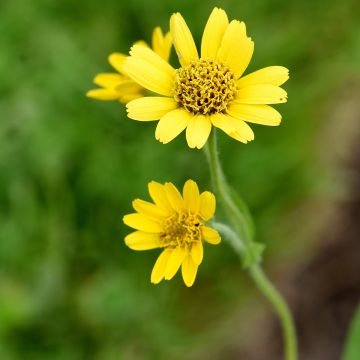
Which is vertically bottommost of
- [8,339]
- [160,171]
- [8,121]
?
[8,339]

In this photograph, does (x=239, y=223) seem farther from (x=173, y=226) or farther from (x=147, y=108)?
(x=147, y=108)

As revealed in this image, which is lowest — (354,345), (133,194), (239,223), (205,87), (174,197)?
(354,345)

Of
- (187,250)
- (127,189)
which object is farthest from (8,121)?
(187,250)

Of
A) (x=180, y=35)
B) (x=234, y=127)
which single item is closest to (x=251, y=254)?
(x=234, y=127)

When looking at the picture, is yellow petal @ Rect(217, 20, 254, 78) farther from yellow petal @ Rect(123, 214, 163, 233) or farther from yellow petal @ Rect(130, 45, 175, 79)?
yellow petal @ Rect(123, 214, 163, 233)

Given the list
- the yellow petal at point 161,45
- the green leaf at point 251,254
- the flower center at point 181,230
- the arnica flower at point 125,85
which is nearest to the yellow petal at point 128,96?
the arnica flower at point 125,85

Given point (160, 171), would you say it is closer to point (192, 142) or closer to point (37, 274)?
point (37, 274)

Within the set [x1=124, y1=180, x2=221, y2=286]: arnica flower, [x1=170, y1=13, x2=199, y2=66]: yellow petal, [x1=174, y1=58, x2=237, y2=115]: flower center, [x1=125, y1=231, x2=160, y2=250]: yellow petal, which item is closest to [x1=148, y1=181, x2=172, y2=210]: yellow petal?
[x1=124, y1=180, x2=221, y2=286]: arnica flower

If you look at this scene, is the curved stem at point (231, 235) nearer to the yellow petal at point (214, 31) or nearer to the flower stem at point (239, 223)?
the flower stem at point (239, 223)
